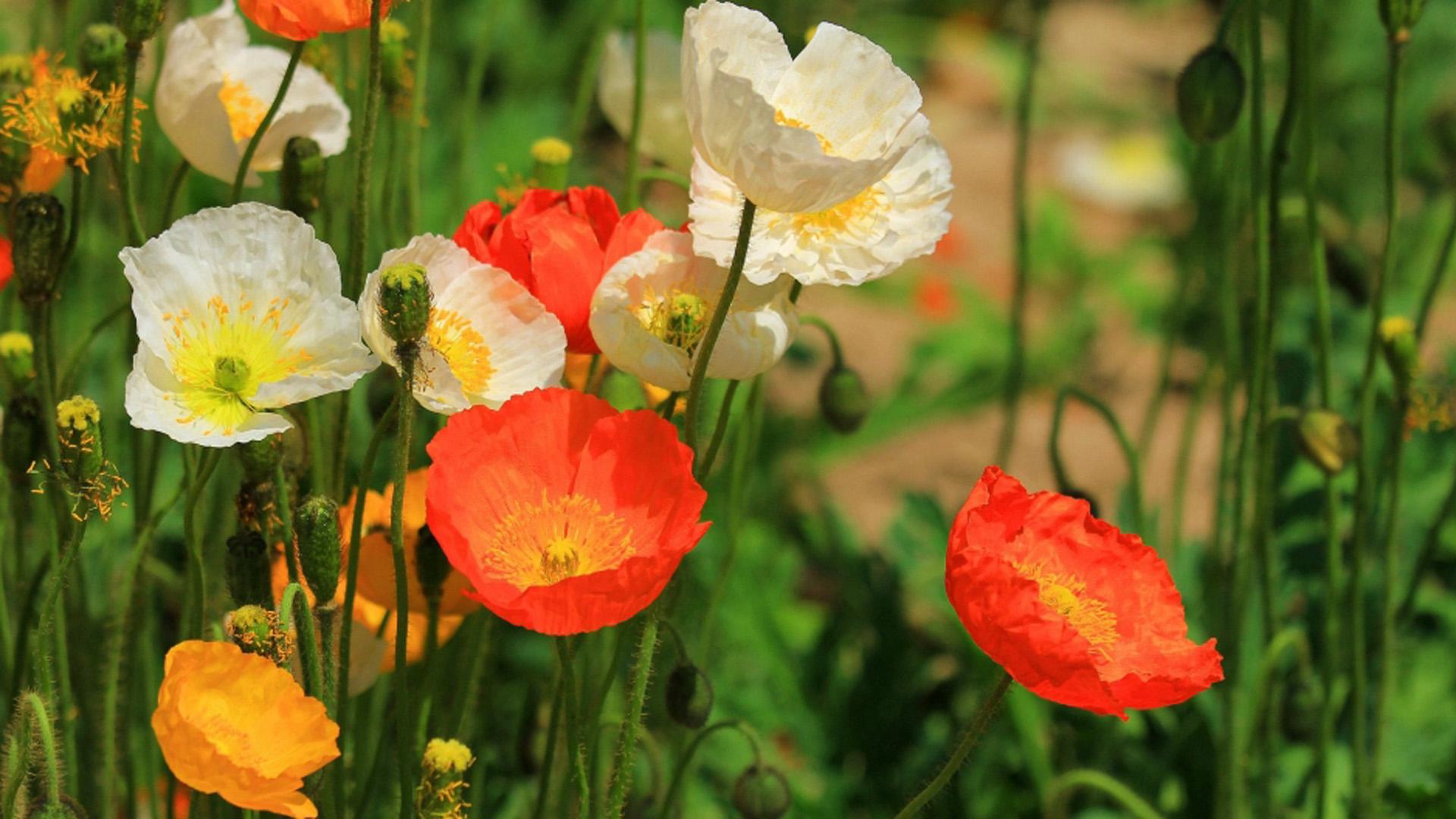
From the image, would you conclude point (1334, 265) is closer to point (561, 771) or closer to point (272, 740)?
point (561, 771)

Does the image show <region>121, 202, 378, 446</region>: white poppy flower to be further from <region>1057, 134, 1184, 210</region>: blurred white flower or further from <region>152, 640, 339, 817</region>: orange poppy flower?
<region>1057, 134, 1184, 210</region>: blurred white flower

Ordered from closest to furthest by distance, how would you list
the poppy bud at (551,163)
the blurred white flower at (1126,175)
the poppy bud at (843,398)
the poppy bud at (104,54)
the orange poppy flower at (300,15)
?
the orange poppy flower at (300,15)
the poppy bud at (104,54)
the poppy bud at (551,163)
the poppy bud at (843,398)
the blurred white flower at (1126,175)

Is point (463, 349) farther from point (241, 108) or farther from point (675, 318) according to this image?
point (241, 108)

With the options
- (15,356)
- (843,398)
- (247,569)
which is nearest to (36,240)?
(15,356)

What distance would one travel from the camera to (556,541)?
82cm

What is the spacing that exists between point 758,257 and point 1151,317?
2.46m

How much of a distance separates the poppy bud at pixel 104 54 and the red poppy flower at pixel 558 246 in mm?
227

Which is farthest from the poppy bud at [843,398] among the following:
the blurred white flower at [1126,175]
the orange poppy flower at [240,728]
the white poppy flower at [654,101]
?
the blurred white flower at [1126,175]

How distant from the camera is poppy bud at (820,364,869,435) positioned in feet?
4.52

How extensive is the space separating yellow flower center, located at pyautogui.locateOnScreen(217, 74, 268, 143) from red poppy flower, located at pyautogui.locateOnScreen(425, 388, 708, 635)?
0.39 metres

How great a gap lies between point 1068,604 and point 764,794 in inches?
12.7

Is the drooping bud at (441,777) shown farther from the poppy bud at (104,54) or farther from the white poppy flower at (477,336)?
the poppy bud at (104,54)

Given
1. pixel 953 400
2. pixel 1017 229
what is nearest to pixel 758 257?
pixel 1017 229

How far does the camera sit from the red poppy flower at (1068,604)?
0.76m
